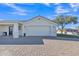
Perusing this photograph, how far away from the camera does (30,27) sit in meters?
21.6

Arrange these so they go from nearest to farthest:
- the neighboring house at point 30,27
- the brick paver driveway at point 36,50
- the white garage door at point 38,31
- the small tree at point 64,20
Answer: the brick paver driveway at point 36,50
the small tree at point 64,20
the white garage door at point 38,31
the neighboring house at point 30,27

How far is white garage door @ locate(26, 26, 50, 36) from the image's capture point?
19797 millimetres

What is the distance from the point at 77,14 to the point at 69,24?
1251mm

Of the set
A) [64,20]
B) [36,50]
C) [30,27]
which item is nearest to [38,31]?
[30,27]

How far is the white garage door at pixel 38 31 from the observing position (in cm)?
1980

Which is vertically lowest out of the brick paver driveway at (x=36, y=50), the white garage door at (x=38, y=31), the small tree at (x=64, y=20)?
the brick paver driveway at (x=36, y=50)

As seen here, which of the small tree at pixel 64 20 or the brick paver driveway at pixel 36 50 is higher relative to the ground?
the small tree at pixel 64 20

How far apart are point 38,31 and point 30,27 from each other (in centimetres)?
195

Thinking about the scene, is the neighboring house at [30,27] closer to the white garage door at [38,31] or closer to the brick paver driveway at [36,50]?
the white garage door at [38,31]

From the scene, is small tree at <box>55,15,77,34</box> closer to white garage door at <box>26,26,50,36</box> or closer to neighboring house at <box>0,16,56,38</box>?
neighboring house at <box>0,16,56,38</box>

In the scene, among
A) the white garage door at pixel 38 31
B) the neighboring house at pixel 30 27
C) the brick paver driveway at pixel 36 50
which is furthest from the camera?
the neighboring house at pixel 30 27

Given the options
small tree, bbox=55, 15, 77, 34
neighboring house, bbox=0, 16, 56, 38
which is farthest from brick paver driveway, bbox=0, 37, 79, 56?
neighboring house, bbox=0, 16, 56, 38

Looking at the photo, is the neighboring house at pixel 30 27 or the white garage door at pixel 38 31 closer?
the white garage door at pixel 38 31

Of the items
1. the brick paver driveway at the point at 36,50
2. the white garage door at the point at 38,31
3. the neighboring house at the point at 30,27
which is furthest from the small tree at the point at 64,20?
the brick paver driveway at the point at 36,50
